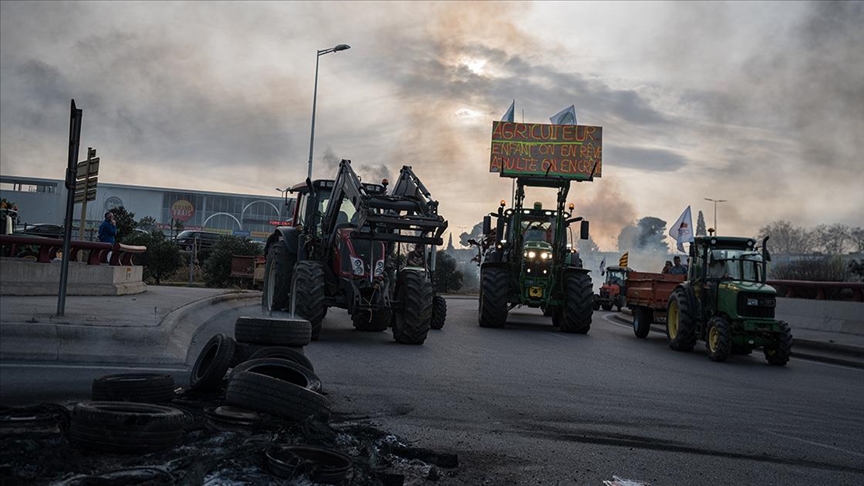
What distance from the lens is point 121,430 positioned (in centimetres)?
423

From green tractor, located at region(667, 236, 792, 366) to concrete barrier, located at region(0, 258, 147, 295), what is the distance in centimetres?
1086

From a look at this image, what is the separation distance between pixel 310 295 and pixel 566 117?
20.6 meters

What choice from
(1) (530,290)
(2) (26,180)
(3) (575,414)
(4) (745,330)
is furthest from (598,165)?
(3) (575,414)

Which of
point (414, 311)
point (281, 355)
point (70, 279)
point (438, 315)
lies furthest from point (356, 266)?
point (281, 355)

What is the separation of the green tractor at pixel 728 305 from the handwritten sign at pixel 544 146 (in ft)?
38.9

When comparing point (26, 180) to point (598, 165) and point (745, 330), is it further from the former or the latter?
point (598, 165)

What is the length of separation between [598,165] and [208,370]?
76.0 ft

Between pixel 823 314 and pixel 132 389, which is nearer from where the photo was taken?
pixel 132 389

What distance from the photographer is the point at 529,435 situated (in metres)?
6.30

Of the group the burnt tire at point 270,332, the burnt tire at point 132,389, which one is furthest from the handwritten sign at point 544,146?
the burnt tire at point 132,389

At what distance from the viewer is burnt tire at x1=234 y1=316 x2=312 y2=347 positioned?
7.24 m

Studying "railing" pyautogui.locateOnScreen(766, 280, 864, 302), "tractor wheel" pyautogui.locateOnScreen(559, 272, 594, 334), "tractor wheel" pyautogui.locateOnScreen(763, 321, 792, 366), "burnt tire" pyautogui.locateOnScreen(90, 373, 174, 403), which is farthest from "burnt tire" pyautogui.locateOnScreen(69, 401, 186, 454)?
"railing" pyautogui.locateOnScreen(766, 280, 864, 302)

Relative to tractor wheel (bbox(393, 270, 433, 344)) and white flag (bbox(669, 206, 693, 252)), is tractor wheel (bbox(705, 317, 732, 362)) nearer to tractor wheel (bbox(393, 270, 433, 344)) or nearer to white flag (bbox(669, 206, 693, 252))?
tractor wheel (bbox(393, 270, 433, 344))

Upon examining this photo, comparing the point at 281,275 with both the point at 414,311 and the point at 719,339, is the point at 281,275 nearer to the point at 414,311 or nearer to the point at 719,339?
the point at 414,311
